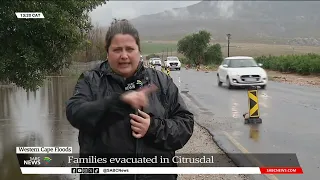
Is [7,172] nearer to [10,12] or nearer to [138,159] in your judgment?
[10,12]

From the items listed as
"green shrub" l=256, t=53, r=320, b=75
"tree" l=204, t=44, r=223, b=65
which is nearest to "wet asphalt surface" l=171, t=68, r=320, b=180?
"green shrub" l=256, t=53, r=320, b=75

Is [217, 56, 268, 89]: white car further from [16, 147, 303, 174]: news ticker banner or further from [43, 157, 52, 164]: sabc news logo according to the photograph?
[43, 157, 52, 164]: sabc news logo

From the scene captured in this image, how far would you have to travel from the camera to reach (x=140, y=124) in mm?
1924

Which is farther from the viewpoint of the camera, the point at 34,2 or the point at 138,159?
the point at 34,2

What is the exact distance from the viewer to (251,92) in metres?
8.66

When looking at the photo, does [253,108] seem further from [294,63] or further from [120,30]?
[294,63]

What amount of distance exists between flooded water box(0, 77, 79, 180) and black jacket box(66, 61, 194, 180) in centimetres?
341

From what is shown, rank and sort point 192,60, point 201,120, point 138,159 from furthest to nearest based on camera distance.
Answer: point 192,60, point 201,120, point 138,159

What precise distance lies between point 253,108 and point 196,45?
183ft

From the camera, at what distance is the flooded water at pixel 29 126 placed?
247 inches

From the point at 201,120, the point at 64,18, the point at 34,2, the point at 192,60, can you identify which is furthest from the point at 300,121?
the point at 192,60

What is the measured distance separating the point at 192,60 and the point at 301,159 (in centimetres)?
5751

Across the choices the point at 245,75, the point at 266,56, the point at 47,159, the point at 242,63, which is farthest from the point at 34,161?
the point at 266,56

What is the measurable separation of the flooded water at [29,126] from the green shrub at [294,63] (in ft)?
67.5
